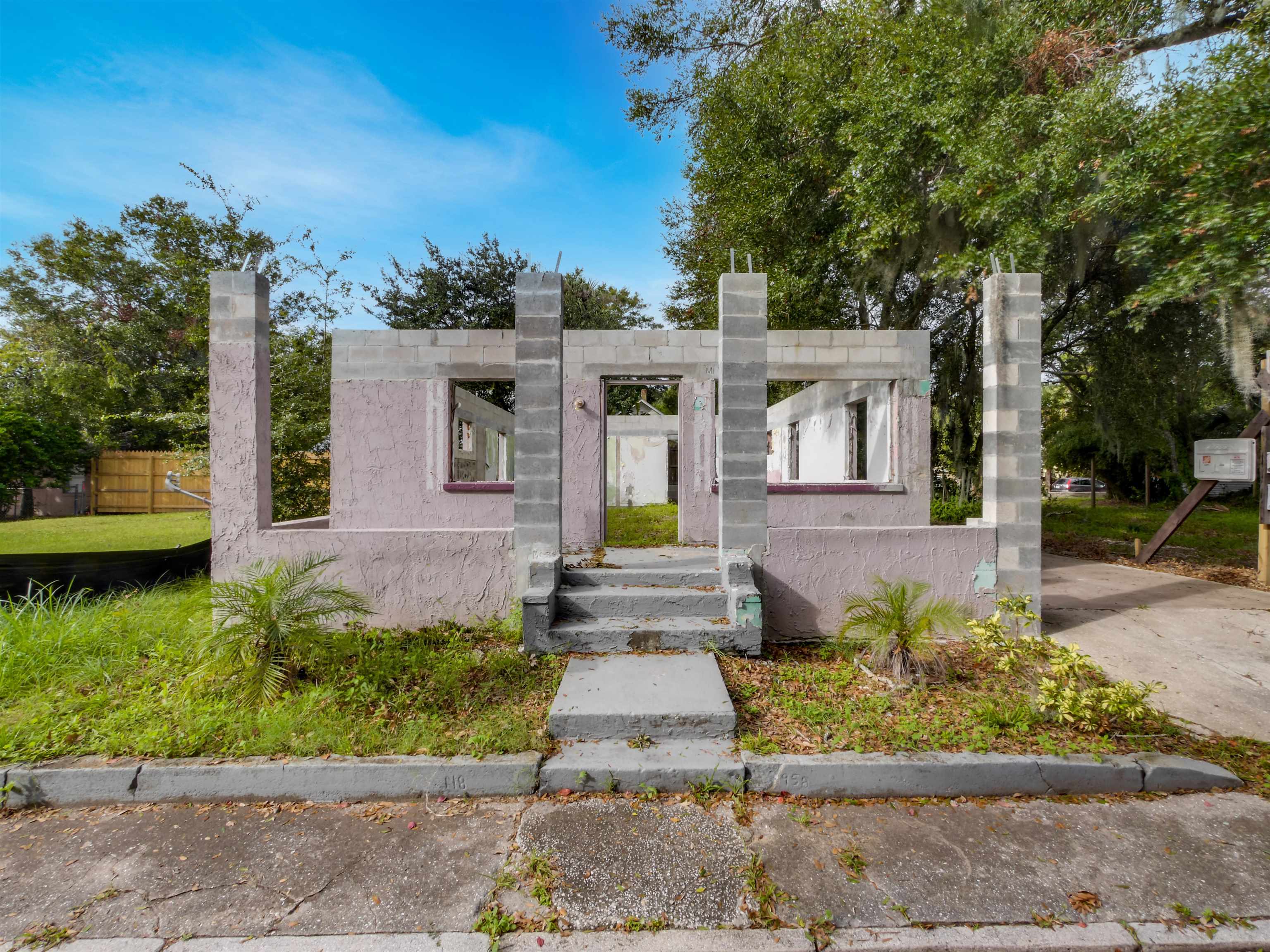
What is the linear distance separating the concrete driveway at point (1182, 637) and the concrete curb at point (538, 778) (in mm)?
1035

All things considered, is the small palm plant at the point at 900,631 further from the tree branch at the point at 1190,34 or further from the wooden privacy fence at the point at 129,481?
the wooden privacy fence at the point at 129,481

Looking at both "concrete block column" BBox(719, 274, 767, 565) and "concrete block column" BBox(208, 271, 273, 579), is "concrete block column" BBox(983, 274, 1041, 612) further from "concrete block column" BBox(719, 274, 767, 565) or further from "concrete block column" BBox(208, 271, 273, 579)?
Answer: "concrete block column" BBox(208, 271, 273, 579)

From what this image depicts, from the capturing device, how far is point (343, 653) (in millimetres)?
3680

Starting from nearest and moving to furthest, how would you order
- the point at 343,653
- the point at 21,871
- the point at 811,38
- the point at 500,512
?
1. the point at 21,871
2. the point at 343,653
3. the point at 500,512
4. the point at 811,38

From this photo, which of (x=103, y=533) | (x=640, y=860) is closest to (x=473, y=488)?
(x=640, y=860)

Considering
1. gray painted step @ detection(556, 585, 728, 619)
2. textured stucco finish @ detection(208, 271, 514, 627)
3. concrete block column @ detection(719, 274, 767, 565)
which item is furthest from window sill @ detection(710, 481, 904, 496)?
textured stucco finish @ detection(208, 271, 514, 627)

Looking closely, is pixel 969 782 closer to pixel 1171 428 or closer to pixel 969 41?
pixel 969 41

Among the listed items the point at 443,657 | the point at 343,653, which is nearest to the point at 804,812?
the point at 443,657

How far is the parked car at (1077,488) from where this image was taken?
21594 mm

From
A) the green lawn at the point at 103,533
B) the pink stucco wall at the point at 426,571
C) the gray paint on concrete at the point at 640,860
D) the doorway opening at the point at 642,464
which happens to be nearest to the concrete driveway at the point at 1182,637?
the gray paint on concrete at the point at 640,860

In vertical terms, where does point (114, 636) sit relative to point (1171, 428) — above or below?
below

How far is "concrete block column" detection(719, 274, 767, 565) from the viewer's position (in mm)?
4270

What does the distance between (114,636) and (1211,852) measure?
6.27 metres

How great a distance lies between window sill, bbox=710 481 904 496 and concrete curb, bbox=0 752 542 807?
5.12m
